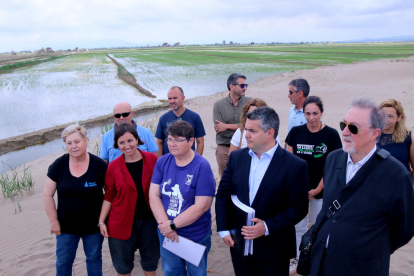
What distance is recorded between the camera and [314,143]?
129 inches

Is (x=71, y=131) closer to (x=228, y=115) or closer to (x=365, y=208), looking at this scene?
(x=228, y=115)

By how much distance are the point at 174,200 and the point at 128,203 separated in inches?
23.0

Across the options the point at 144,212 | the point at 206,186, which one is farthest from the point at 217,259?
the point at 206,186

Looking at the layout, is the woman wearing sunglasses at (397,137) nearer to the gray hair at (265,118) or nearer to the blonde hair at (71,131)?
the gray hair at (265,118)

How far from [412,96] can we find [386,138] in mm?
13383

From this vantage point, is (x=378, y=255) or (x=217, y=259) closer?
(x=378, y=255)

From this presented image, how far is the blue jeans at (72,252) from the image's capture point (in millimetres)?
3004

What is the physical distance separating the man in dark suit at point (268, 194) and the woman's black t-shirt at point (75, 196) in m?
1.43

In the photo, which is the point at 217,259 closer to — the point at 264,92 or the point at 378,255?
the point at 378,255

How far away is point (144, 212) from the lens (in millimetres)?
3035

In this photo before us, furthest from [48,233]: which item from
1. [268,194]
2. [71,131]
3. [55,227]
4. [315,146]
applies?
[315,146]

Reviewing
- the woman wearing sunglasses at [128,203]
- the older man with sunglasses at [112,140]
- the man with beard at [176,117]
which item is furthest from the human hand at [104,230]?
the man with beard at [176,117]

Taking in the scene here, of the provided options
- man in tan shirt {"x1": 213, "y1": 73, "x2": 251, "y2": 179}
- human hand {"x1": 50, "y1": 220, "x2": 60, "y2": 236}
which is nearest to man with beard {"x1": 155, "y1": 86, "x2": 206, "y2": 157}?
man in tan shirt {"x1": 213, "y1": 73, "x2": 251, "y2": 179}

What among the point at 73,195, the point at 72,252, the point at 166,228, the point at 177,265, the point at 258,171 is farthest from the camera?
the point at 72,252
